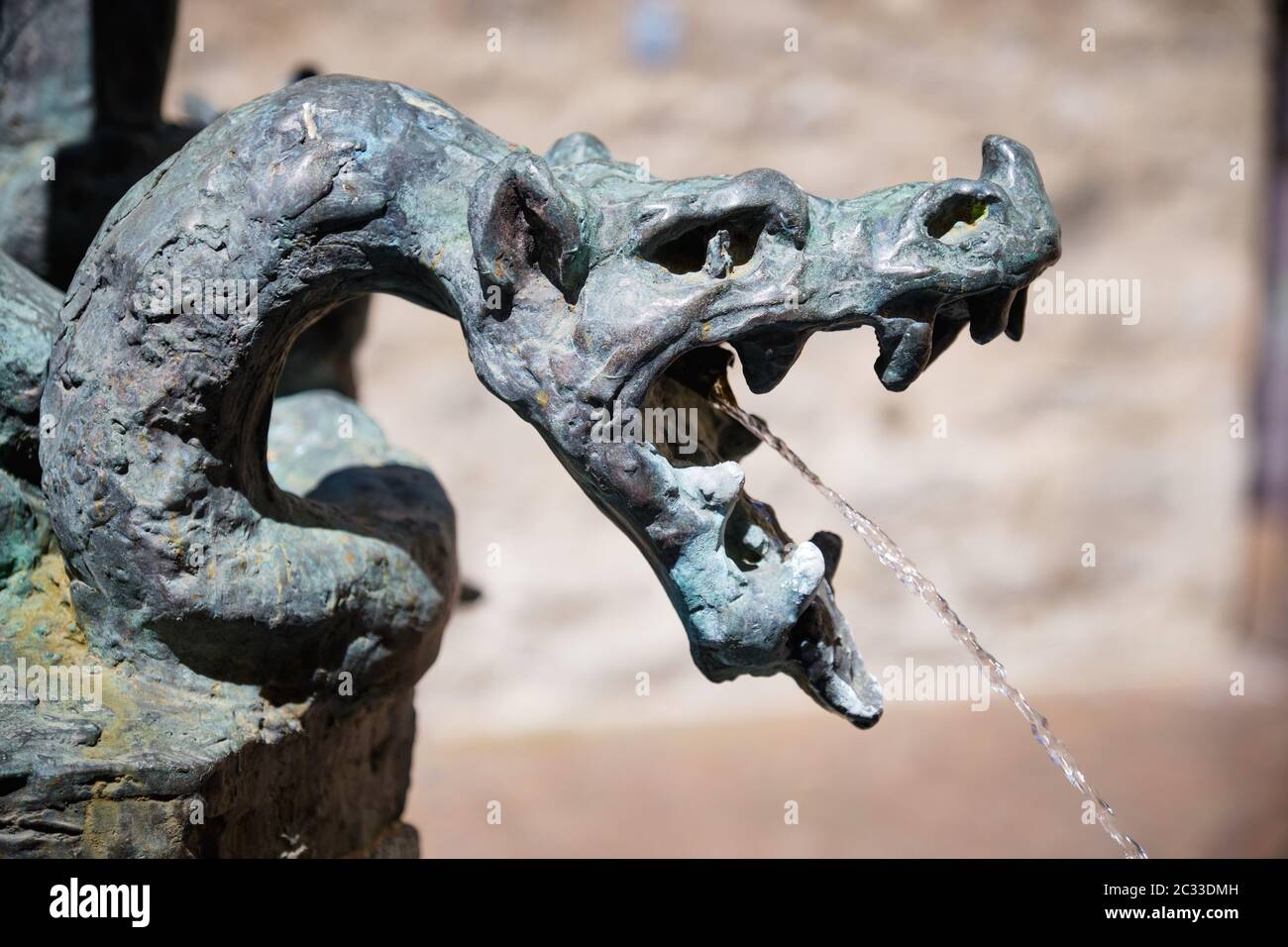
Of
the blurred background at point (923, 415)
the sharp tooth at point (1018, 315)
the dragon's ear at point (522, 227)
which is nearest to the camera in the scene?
the dragon's ear at point (522, 227)

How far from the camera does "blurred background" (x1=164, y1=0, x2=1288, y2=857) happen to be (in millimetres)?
3342

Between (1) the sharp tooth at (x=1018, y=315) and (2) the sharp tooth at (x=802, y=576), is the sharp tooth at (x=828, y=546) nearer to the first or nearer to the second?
(2) the sharp tooth at (x=802, y=576)

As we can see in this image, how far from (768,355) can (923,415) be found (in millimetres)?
2554

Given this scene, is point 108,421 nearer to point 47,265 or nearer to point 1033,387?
point 47,265

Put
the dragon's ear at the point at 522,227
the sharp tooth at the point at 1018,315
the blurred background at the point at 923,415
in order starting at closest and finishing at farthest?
1. the dragon's ear at the point at 522,227
2. the sharp tooth at the point at 1018,315
3. the blurred background at the point at 923,415

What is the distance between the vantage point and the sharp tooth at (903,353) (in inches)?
41.1

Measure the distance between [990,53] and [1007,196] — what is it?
2621mm

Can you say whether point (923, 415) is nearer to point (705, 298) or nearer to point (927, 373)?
point (927, 373)

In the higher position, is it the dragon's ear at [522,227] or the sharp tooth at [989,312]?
the dragon's ear at [522,227]

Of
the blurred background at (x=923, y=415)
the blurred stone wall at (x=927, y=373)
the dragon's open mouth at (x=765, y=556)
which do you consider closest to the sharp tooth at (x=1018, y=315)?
the dragon's open mouth at (x=765, y=556)

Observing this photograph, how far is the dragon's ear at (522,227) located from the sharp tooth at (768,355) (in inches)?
5.6
